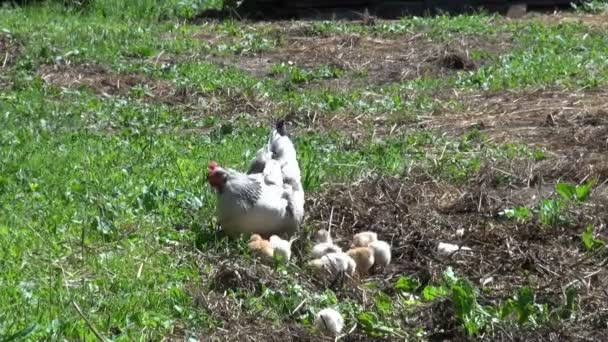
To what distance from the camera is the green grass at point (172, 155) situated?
18.6 ft

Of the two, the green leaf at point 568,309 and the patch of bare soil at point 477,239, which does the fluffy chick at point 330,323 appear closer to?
the patch of bare soil at point 477,239

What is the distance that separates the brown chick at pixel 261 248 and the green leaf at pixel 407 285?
2.24 ft

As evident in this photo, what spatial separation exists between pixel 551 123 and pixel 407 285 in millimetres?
4351

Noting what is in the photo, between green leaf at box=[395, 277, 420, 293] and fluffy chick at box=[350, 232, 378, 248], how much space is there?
36cm

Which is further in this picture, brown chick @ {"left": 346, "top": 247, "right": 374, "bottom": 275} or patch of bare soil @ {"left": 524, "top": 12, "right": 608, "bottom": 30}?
patch of bare soil @ {"left": 524, "top": 12, "right": 608, "bottom": 30}

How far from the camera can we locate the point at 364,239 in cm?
669

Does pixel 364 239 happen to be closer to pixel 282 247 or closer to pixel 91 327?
pixel 282 247

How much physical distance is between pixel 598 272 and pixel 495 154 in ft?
9.89

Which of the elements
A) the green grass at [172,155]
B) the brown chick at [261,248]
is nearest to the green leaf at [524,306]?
the green grass at [172,155]

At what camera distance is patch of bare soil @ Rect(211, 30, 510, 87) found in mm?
13352

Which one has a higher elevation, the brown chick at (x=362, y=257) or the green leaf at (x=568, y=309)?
the green leaf at (x=568, y=309)

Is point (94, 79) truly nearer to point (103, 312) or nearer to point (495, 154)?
point (495, 154)

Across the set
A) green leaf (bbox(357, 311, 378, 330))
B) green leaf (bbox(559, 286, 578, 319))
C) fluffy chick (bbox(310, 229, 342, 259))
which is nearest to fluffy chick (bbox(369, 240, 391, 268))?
fluffy chick (bbox(310, 229, 342, 259))

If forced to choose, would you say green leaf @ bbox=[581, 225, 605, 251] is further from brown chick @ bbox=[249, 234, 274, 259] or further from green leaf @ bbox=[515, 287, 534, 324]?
brown chick @ bbox=[249, 234, 274, 259]
